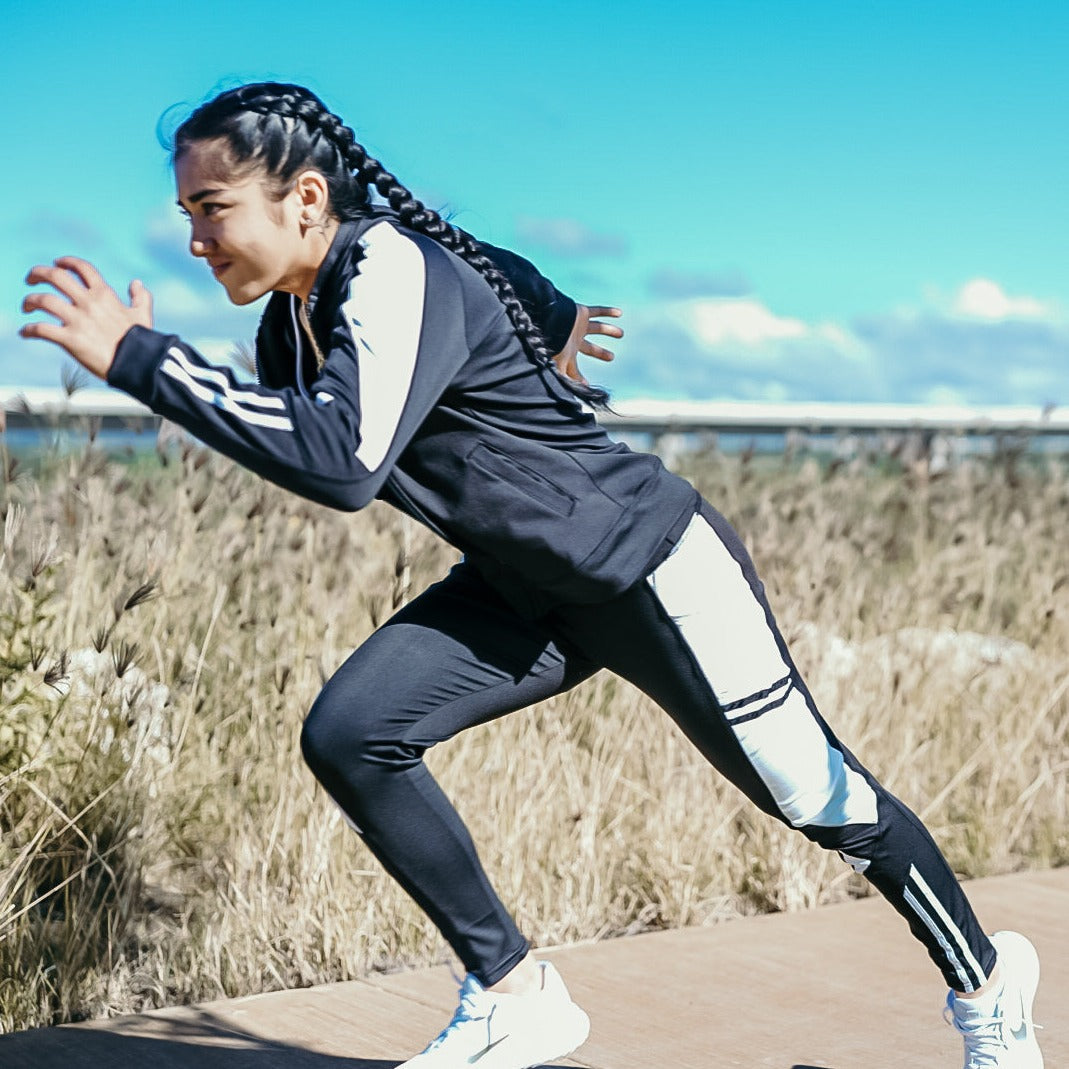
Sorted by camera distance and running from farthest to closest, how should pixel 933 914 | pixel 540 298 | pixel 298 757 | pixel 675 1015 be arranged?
pixel 298 757 < pixel 675 1015 < pixel 540 298 < pixel 933 914

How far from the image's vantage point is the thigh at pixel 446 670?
9.45 ft

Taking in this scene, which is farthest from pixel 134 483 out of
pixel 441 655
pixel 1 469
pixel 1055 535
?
pixel 1055 535

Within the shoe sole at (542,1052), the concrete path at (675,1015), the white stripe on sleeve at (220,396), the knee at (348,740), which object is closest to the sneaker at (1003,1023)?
the concrete path at (675,1015)

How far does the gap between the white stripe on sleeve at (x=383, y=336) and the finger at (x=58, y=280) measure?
431 mm

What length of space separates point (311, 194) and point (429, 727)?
0.99 m

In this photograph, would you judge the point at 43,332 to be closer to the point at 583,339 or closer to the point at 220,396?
the point at 220,396

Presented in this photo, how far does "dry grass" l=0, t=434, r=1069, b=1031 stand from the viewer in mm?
3834

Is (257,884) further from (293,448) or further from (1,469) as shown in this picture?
(293,448)

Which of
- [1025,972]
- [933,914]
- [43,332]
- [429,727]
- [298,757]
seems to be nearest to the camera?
[43,332]

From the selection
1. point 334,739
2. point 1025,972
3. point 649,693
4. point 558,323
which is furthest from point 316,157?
point 1025,972

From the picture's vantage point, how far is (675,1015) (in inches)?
146

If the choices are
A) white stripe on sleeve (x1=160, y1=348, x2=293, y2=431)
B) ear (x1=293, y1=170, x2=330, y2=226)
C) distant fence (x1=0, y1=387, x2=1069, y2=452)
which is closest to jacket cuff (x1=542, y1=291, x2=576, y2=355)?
ear (x1=293, y1=170, x2=330, y2=226)

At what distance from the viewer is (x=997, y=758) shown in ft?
17.7

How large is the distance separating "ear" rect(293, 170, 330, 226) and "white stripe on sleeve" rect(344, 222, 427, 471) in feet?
0.69
